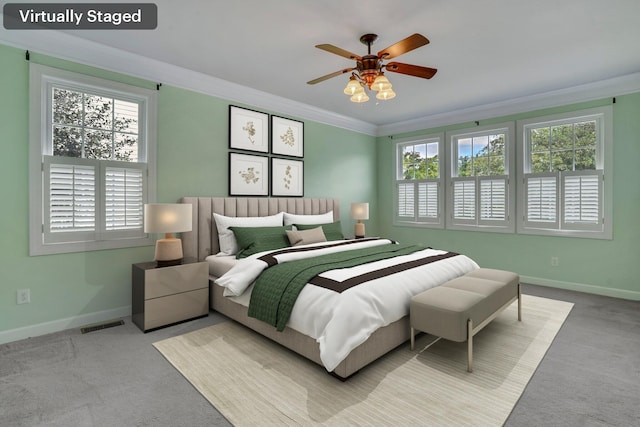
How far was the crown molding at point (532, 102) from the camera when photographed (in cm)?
389

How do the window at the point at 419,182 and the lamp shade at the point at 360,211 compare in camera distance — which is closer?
the lamp shade at the point at 360,211

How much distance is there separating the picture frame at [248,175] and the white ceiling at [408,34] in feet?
3.12

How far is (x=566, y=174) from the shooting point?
430 cm

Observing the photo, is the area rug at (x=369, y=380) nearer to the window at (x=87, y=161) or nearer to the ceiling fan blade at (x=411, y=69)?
the window at (x=87, y=161)

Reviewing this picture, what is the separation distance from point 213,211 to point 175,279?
1053 millimetres

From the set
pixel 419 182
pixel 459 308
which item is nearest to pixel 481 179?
pixel 419 182

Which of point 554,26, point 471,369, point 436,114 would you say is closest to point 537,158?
point 436,114

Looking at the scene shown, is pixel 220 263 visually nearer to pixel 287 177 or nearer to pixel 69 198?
pixel 69 198

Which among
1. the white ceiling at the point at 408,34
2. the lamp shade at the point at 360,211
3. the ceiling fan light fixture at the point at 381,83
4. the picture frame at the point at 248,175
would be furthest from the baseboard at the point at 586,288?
the picture frame at the point at 248,175

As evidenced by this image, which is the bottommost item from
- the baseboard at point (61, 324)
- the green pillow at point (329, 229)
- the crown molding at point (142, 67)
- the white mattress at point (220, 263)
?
the baseboard at point (61, 324)

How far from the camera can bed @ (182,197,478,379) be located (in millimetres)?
Answer: 2240

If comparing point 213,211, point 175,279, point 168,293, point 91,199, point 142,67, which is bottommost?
point 168,293

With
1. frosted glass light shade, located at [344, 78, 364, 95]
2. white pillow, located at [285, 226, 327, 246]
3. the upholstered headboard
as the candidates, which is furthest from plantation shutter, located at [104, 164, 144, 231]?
frosted glass light shade, located at [344, 78, 364, 95]

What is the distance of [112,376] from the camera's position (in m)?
2.20
